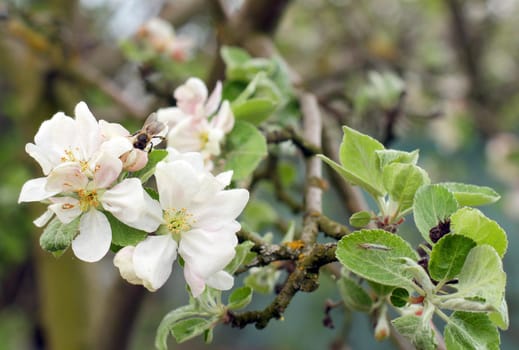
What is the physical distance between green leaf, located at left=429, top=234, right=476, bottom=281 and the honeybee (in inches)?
9.6

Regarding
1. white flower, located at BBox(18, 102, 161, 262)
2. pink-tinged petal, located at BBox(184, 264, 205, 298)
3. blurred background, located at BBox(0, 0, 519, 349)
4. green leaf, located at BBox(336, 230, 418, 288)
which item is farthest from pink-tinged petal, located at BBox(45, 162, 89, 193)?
blurred background, located at BBox(0, 0, 519, 349)

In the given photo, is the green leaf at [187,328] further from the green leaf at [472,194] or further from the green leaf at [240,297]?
the green leaf at [472,194]

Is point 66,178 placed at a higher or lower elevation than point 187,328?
higher

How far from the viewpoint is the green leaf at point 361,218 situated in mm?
505

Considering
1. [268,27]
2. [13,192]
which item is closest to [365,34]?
[268,27]

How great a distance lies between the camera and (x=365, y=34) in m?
2.48

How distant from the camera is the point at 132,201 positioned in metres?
0.42

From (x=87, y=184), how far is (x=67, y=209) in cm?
3

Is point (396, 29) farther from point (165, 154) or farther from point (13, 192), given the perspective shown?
point (165, 154)

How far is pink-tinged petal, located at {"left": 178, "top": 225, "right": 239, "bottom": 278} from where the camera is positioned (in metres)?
0.44

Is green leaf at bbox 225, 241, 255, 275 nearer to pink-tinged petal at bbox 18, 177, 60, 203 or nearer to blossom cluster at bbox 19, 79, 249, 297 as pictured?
blossom cluster at bbox 19, 79, 249, 297

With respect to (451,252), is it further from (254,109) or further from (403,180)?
(254,109)

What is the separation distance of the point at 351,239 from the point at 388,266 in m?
0.04

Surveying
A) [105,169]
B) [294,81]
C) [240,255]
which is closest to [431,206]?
[240,255]
